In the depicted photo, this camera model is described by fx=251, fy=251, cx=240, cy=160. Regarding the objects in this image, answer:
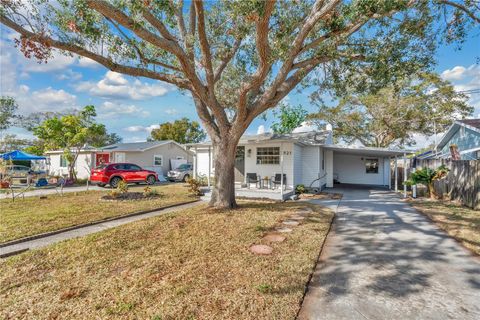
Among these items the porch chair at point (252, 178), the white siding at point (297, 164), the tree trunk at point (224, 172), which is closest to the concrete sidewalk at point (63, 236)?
the tree trunk at point (224, 172)

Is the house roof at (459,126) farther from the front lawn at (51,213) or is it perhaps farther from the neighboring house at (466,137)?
the front lawn at (51,213)

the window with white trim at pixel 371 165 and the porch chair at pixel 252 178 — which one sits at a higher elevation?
the window with white trim at pixel 371 165

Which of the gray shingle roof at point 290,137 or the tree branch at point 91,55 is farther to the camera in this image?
the gray shingle roof at point 290,137

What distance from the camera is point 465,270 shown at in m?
4.00

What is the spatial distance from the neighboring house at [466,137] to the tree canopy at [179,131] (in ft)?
99.7

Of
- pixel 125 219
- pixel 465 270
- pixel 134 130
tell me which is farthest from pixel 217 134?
pixel 134 130

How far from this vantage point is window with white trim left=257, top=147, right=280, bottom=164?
13.4m

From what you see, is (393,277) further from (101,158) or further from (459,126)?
(101,158)

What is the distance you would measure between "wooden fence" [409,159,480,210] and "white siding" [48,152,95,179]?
24756 millimetres

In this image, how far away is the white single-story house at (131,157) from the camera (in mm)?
21688

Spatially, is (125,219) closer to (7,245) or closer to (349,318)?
(7,245)

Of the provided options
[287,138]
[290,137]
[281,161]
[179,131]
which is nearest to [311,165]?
[290,137]

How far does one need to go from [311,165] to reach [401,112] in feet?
43.0

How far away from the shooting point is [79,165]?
78.6 feet
